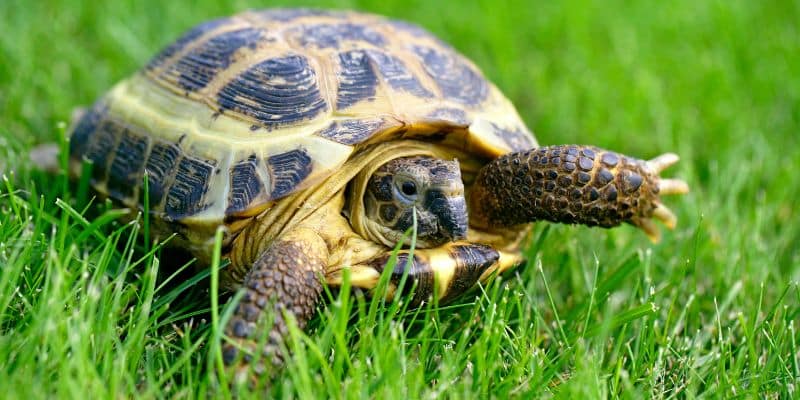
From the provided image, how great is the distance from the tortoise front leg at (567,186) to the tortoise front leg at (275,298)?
75cm

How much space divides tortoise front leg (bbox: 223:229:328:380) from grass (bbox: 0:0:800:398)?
0.09 metres

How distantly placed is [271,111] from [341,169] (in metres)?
0.36

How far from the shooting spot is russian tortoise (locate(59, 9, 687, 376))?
273 centimetres

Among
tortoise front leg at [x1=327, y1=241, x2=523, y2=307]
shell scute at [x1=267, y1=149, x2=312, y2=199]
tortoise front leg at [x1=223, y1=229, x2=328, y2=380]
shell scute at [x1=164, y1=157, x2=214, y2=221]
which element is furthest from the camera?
shell scute at [x1=164, y1=157, x2=214, y2=221]

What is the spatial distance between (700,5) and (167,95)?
16.1 feet

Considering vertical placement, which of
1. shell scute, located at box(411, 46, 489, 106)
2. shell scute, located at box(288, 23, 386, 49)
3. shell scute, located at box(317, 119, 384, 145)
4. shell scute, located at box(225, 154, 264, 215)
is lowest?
shell scute, located at box(225, 154, 264, 215)

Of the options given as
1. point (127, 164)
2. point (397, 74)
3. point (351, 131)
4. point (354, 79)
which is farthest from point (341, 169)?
point (127, 164)

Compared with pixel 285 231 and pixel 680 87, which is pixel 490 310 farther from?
pixel 680 87

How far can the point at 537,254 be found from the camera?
3293 mm

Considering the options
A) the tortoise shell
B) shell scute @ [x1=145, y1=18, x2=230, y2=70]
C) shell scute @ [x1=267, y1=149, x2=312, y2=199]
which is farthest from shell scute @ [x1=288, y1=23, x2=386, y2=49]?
shell scute @ [x1=267, y1=149, x2=312, y2=199]

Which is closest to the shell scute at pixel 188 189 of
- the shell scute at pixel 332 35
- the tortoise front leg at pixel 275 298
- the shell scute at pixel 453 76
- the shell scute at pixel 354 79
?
the tortoise front leg at pixel 275 298

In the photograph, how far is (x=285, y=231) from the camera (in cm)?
277

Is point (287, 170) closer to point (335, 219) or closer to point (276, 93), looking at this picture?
point (335, 219)

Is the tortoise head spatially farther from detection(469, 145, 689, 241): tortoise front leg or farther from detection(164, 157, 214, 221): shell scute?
detection(164, 157, 214, 221): shell scute
